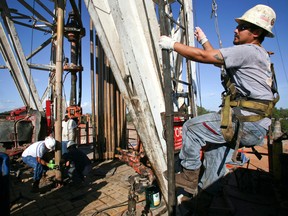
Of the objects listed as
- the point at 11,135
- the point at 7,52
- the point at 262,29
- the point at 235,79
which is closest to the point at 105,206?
the point at 235,79

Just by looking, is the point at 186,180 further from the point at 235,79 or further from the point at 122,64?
the point at 122,64

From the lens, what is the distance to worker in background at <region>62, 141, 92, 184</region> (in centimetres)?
587

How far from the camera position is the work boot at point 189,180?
2191mm

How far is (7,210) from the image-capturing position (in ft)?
9.37

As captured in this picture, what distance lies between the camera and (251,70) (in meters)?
2.10

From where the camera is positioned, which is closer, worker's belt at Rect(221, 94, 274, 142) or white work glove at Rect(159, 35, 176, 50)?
white work glove at Rect(159, 35, 176, 50)

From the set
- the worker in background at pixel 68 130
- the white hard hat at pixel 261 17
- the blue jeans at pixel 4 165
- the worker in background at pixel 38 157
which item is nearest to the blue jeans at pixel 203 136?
the white hard hat at pixel 261 17

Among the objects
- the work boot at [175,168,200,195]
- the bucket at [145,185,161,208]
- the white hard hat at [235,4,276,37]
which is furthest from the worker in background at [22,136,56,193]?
the white hard hat at [235,4,276,37]

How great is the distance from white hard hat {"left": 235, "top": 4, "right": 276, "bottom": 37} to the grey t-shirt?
0.78ft

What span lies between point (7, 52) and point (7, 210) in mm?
7848

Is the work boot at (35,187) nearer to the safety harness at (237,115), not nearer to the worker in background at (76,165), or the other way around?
the worker in background at (76,165)

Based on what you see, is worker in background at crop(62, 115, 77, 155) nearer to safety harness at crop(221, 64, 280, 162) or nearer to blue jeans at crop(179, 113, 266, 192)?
blue jeans at crop(179, 113, 266, 192)

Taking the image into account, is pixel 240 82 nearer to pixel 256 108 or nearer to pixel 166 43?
pixel 256 108

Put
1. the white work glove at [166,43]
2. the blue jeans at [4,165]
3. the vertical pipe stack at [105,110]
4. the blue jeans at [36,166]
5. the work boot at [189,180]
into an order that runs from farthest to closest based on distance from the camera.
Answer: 1. the vertical pipe stack at [105,110]
2. the blue jeans at [36,166]
3. the blue jeans at [4,165]
4. the work boot at [189,180]
5. the white work glove at [166,43]
